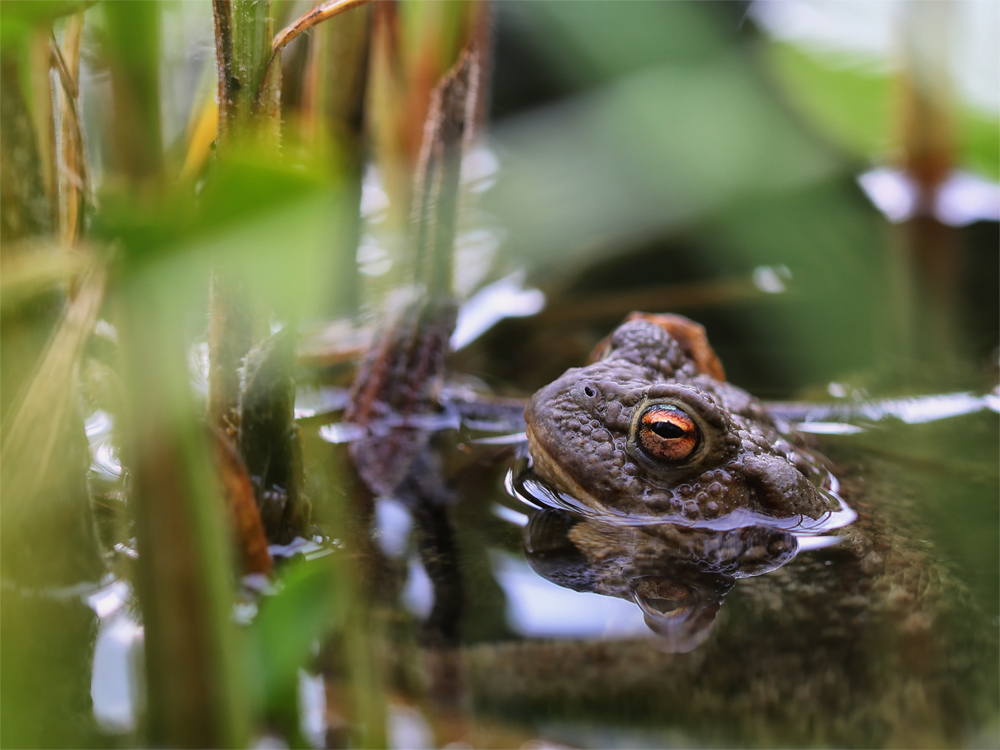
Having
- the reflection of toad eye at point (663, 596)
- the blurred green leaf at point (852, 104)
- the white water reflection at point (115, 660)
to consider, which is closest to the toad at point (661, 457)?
the reflection of toad eye at point (663, 596)

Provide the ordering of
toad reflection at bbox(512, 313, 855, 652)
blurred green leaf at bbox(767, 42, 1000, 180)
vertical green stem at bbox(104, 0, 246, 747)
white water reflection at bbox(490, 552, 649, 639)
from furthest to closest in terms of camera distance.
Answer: blurred green leaf at bbox(767, 42, 1000, 180) < toad reflection at bbox(512, 313, 855, 652) < white water reflection at bbox(490, 552, 649, 639) < vertical green stem at bbox(104, 0, 246, 747)

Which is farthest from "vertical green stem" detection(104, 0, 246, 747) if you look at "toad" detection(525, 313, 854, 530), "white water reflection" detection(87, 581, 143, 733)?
"toad" detection(525, 313, 854, 530)

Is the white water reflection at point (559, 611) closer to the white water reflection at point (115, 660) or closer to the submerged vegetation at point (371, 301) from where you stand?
the submerged vegetation at point (371, 301)

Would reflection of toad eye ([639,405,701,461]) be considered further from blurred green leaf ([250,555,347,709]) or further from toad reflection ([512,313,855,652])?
blurred green leaf ([250,555,347,709])

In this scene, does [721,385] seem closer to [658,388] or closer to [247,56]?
[658,388]

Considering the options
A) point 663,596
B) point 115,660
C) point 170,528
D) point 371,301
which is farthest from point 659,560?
point 371,301

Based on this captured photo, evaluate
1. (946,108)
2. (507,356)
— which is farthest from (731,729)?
(946,108)
